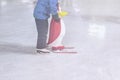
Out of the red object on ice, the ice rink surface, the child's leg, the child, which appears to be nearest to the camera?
the ice rink surface

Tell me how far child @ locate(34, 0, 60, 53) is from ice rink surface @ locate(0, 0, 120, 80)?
0.19m

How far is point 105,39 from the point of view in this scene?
208 inches

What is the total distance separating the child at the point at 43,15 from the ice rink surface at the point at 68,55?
7.6 inches

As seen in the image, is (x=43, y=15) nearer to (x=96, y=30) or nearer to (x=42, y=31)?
(x=42, y=31)

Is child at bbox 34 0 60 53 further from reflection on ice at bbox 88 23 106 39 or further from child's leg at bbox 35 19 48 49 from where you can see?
reflection on ice at bbox 88 23 106 39

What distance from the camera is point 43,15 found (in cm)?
425

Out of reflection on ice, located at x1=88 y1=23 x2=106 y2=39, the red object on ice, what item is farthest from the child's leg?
reflection on ice, located at x1=88 y1=23 x2=106 y2=39

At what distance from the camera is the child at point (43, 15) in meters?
4.11

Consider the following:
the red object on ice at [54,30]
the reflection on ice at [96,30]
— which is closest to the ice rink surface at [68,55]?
the reflection on ice at [96,30]

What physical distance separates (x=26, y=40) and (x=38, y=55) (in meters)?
0.94

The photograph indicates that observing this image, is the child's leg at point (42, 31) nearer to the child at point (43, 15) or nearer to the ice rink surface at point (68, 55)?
the child at point (43, 15)

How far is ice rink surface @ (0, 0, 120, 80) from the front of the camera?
3551 millimetres

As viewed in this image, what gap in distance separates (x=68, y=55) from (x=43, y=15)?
0.67 metres

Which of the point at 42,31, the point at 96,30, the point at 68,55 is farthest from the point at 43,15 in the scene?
the point at 96,30
